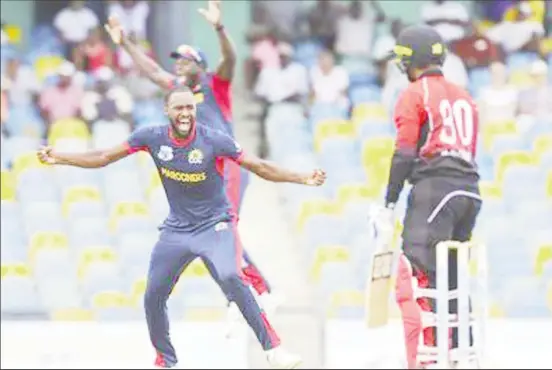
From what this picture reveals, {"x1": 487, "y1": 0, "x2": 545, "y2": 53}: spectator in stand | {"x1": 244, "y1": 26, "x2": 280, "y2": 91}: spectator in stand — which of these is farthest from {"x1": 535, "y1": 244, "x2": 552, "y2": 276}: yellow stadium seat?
{"x1": 244, "y1": 26, "x2": 280, "y2": 91}: spectator in stand

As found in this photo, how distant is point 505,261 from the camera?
16.1 m

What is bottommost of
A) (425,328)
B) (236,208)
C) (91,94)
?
(425,328)

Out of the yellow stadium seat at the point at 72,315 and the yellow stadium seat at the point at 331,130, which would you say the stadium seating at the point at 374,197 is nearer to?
the yellow stadium seat at the point at 331,130

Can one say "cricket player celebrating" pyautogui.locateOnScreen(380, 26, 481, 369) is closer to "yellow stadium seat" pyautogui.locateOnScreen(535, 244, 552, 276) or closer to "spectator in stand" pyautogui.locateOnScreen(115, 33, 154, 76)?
"yellow stadium seat" pyautogui.locateOnScreen(535, 244, 552, 276)

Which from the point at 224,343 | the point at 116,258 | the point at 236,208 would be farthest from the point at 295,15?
the point at 236,208

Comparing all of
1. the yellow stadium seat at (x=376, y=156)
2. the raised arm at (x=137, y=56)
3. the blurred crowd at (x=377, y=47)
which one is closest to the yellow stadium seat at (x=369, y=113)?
the blurred crowd at (x=377, y=47)

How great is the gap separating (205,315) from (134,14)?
5737 millimetres

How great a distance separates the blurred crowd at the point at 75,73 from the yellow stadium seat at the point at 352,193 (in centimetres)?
247

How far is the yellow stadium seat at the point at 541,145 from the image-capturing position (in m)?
17.5

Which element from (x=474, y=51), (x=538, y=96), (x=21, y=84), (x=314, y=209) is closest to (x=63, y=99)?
(x=21, y=84)

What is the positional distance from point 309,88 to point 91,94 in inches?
77.0

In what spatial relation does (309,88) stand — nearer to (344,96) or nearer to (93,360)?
(344,96)

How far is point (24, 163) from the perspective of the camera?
18.3 m

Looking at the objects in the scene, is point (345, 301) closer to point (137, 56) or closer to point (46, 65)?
point (137, 56)
